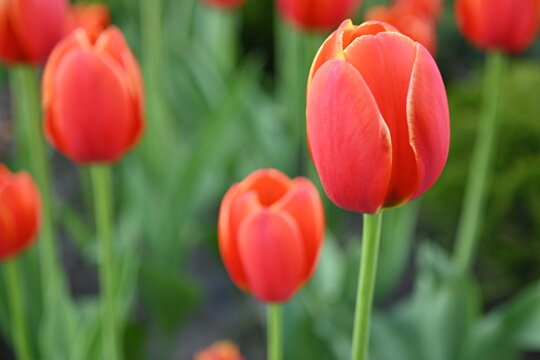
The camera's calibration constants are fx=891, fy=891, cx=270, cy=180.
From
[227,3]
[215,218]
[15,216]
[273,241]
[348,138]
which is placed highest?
[348,138]

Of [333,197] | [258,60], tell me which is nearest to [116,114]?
[333,197]

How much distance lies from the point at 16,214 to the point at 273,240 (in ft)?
1.09

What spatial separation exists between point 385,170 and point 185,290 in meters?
1.08

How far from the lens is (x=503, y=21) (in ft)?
3.62

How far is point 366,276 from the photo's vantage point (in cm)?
58

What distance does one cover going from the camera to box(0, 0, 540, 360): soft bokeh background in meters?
1.32


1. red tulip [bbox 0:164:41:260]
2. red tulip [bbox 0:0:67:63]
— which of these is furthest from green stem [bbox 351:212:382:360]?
red tulip [bbox 0:0:67:63]

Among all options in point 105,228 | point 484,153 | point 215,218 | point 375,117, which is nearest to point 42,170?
point 105,228

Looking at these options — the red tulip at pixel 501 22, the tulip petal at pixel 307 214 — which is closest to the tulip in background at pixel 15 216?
the tulip petal at pixel 307 214

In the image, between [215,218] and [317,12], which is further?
[215,218]

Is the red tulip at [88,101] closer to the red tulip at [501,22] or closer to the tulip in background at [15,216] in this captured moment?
the tulip in background at [15,216]

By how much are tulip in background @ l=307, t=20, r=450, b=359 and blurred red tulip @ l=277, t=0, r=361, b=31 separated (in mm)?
838

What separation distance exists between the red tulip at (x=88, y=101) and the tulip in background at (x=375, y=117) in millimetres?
330

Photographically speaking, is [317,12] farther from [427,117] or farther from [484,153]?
[427,117]
